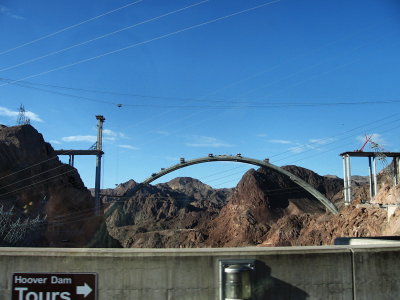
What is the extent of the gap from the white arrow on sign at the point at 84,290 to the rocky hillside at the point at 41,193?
47303 mm

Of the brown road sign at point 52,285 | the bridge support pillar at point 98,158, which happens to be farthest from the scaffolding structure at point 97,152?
the brown road sign at point 52,285

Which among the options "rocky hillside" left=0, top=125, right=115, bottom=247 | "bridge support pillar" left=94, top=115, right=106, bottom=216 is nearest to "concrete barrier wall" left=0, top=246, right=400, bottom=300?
"rocky hillside" left=0, top=125, right=115, bottom=247

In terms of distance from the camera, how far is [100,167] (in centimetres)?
9275

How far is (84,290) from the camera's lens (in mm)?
8500

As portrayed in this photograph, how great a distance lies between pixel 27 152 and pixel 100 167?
1978 cm

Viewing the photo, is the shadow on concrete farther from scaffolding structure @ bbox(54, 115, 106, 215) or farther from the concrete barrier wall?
scaffolding structure @ bbox(54, 115, 106, 215)

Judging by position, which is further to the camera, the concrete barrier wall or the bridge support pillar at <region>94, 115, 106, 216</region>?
the bridge support pillar at <region>94, 115, 106, 216</region>

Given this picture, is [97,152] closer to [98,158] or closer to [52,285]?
[98,158]

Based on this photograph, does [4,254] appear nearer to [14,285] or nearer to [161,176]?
[14,285]

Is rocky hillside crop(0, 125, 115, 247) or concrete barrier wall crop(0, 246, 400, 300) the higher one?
rocky hillside crop(0, 125, 115, 247)

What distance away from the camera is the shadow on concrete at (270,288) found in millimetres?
8414

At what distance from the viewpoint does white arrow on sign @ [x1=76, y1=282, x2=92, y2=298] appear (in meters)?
8.50

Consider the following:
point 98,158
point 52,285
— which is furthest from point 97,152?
point 52,285

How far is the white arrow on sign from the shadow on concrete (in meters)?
3.09
